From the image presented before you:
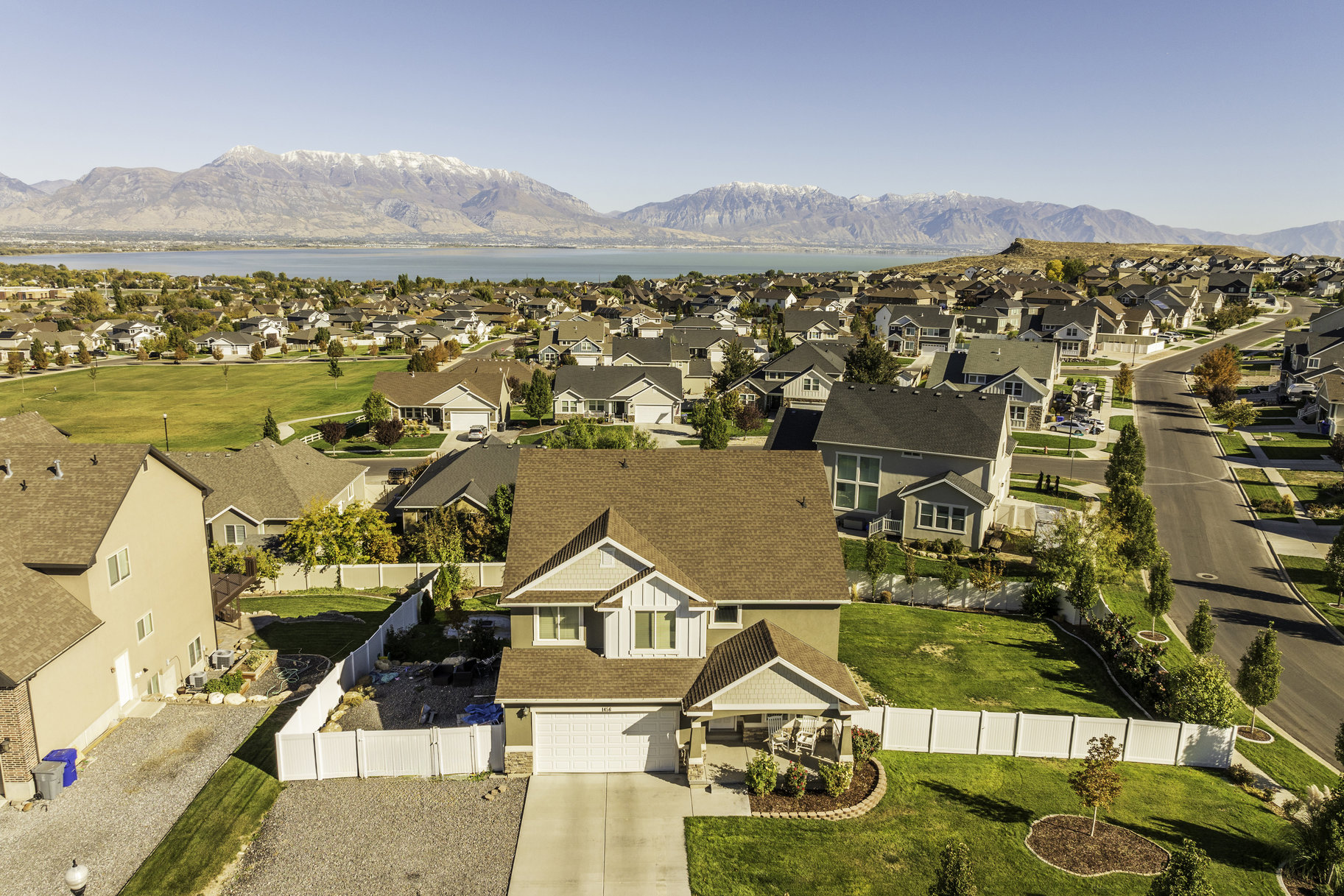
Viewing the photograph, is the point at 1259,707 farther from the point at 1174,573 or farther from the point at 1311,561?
the point at 1311,561

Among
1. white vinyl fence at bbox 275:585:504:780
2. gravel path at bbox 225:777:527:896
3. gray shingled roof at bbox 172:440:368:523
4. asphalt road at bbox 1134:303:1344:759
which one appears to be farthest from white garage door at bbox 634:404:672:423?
gravel path at bbox 225:777:527:896

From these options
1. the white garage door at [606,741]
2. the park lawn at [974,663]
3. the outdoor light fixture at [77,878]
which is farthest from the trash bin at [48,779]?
the park lawn at [974,663]

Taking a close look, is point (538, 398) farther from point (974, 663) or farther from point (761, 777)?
point (761, 777)

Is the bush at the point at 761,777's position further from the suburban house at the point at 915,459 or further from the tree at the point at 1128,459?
the tree at the point at 1128,459

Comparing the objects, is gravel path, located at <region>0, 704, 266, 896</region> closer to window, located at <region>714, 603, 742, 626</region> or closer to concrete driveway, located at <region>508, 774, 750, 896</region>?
concrete driveway, located at <region>508, 774, 750, 896</region>

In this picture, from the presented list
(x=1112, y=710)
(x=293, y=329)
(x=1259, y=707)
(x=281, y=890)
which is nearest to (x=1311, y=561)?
(x=1259, y=707)
